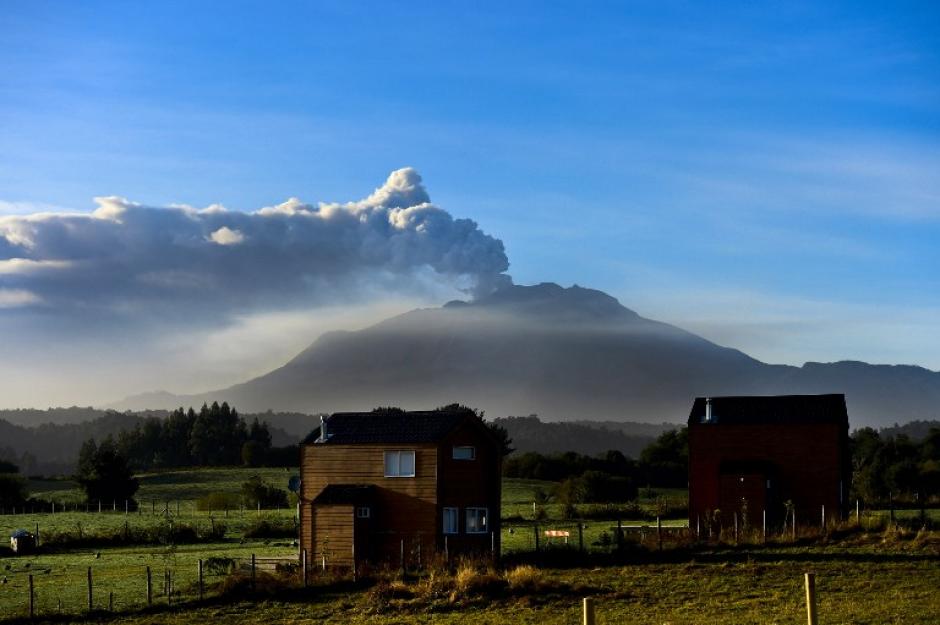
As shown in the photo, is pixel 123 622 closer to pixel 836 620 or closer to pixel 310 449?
pixel 310 449

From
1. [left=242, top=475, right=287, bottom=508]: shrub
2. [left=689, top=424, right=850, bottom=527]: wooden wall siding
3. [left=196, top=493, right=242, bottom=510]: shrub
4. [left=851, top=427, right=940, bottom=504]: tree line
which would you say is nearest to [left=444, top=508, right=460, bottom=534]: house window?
[left=689, top=424, right=850, bottom=527]: wooden wall siding

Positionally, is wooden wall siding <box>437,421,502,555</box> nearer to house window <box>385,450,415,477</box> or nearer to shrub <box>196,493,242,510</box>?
house window <box>385,450,415,477</box>

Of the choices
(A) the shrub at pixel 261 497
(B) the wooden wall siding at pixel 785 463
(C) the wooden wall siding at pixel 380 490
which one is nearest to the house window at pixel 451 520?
(C) the wooden wall siding at pixel 380 490

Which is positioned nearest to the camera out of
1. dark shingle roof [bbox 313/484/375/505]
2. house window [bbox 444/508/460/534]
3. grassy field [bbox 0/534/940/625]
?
grassy field [bbox 0/534/940/625]

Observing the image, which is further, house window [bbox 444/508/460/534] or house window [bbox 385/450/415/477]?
house window [bbox 385/450/415/477]

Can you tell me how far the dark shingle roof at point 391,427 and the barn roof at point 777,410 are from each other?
12.8m

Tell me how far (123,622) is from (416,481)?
16.5 m

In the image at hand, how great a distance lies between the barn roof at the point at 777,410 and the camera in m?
58.7

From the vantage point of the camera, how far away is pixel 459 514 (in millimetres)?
52844

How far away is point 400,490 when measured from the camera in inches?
2082

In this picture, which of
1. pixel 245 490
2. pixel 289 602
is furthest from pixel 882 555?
pixel 245 490

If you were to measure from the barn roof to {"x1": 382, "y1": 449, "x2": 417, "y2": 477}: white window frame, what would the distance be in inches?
559

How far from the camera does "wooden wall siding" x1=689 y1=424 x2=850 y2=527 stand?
190ft

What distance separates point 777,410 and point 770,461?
7.93 feet
